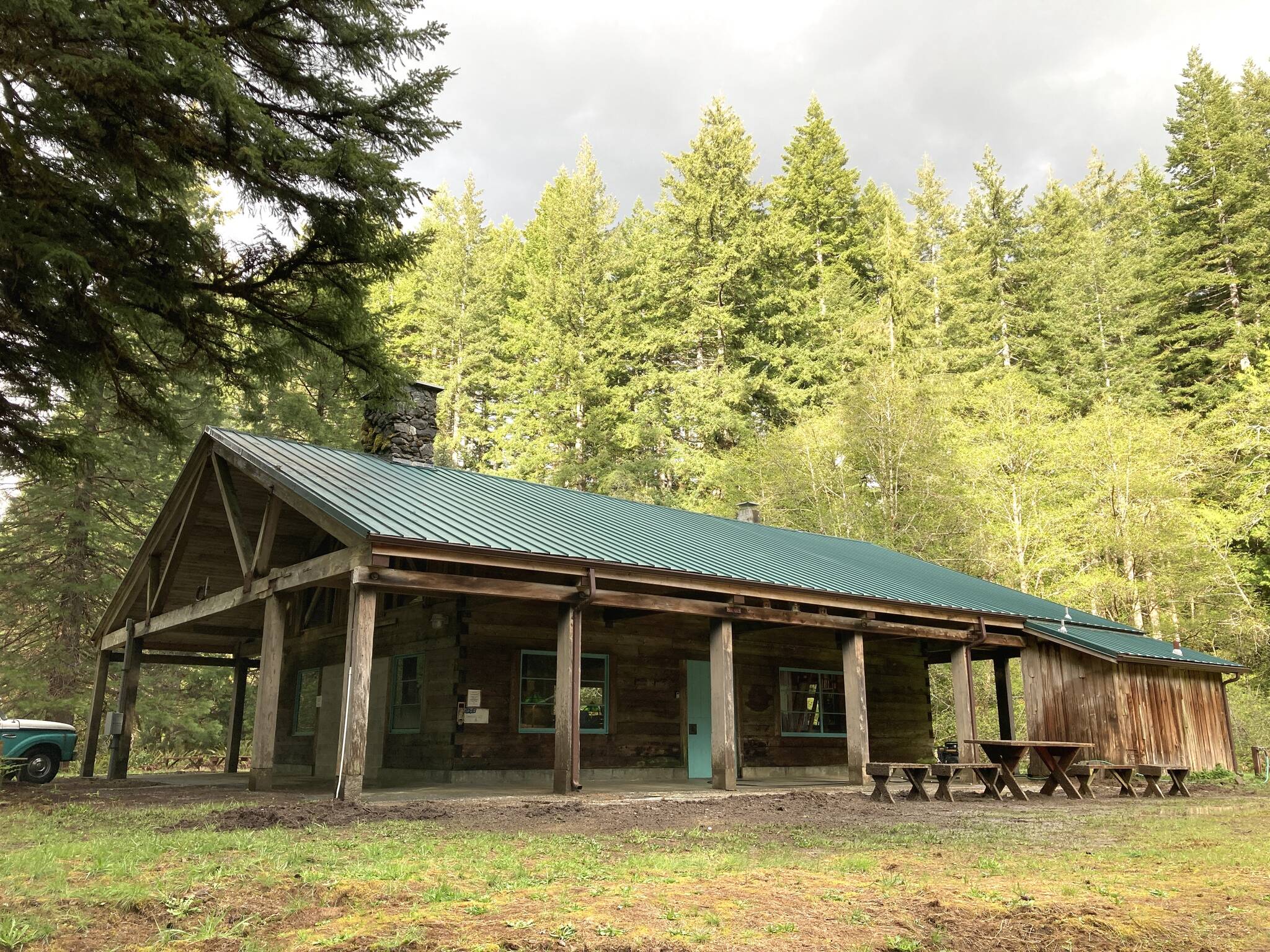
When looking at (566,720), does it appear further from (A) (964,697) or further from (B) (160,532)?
(B) (160,532)

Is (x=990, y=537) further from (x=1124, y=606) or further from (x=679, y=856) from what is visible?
(x=679, y=856)

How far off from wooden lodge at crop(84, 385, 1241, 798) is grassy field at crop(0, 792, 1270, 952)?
118 inches

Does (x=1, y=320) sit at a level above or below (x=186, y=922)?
above

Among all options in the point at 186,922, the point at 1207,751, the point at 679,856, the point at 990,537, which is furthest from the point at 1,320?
the point at 990,537

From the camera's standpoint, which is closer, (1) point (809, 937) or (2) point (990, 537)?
(1) point (809, 937)

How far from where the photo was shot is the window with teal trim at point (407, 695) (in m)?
14.5

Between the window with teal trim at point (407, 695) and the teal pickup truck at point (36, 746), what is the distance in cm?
559

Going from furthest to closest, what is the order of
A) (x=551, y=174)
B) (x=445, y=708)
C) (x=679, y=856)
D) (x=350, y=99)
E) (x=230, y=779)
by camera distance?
1. (x=551, y=174)
2. (x=230, y=779)
3. (x=445, y=708)
4. (x=350, y=99)
5. (x=679, y=856)

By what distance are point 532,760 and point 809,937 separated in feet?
34.6

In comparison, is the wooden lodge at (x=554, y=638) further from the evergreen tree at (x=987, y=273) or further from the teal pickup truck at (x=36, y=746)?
the evergreen tree at (x=987, y=273)

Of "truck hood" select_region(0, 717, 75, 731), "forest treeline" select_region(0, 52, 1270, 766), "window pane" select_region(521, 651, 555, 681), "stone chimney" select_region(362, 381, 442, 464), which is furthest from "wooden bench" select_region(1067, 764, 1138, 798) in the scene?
"truck hood" select_region(0, 717, 75, 731)

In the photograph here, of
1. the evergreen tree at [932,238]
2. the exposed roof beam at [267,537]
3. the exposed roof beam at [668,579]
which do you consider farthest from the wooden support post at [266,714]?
the evergreen tree at [932,238]

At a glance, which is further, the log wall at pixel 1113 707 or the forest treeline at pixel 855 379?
the forest treeline at pixel 855 379

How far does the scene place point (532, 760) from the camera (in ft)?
46.4
